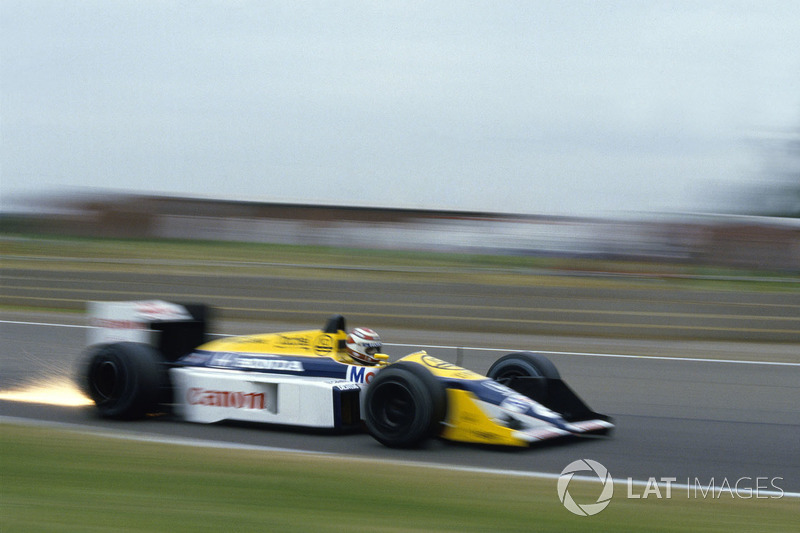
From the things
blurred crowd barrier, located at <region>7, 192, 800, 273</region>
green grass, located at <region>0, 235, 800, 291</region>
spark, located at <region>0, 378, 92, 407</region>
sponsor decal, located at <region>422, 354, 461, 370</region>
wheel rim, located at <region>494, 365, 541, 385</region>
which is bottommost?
spark, located at <region>0, 378, 92, 407</region>

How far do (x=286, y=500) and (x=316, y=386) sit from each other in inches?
85.7

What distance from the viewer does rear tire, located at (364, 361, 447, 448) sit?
6133 millimetres

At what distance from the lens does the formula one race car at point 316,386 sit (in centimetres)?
627

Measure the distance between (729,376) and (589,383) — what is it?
1.97m

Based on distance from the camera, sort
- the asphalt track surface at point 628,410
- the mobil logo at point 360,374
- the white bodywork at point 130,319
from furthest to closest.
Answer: the white bodywork at point 130,319 → the mobil logo at point 360,374 → the asphalt track surface at point 628,410

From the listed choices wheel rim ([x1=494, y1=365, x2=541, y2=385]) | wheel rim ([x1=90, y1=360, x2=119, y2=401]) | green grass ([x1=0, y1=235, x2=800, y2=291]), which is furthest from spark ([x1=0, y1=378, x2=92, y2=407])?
green grass ([x1=0, y1=235, x2=800, y2=291])

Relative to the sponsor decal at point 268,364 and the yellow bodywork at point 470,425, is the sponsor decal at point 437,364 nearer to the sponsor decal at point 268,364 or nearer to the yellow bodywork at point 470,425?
the yellow bodywork at point 470,425

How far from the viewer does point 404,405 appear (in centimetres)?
635

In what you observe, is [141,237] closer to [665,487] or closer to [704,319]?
[704,319]

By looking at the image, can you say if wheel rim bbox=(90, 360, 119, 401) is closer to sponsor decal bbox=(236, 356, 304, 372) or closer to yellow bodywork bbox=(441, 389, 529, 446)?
sponsor decal bbox=(236, 356, 304, 372)

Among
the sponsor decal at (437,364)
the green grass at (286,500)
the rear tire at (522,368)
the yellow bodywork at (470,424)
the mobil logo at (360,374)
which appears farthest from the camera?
the rear tire at (522,368)

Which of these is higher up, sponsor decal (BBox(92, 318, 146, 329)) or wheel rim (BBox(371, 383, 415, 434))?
sponsor decal (BBox(92, 318, 146, 329))

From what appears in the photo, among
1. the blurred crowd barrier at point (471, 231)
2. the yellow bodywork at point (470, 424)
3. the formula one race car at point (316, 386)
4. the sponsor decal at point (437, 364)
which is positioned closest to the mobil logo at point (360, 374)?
the formula one race car at point (316, 386)

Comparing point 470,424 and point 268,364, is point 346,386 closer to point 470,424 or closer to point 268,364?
point 268,364
